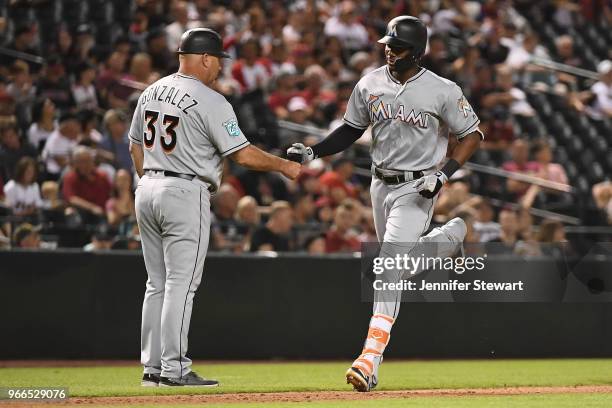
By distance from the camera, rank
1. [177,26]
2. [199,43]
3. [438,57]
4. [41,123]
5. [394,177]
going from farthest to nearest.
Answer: [438,57] → [177,26] → [41,123] → [394,177] → [199,43]

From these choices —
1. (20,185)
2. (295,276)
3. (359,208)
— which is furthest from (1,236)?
(359,208)

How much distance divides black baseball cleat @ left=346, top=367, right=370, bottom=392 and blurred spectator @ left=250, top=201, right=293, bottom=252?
4302 millimetres

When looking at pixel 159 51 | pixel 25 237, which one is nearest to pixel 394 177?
pixel 25 237

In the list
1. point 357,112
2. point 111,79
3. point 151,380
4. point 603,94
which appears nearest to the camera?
point 151,380

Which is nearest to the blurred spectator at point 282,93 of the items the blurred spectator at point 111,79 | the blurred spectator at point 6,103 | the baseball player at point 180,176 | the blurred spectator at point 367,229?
the blurred spectator at point 111,79

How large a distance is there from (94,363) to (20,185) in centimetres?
218

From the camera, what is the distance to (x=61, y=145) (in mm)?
12266

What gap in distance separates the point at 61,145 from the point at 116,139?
26.2 inches

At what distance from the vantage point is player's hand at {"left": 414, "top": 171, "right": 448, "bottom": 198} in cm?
685

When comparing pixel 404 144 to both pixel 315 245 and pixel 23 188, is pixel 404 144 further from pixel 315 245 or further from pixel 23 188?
pixel 23 188

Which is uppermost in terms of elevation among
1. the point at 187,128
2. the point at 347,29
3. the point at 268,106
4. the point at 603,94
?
the point at 347,29

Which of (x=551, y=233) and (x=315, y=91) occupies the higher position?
(x=315, y=91)

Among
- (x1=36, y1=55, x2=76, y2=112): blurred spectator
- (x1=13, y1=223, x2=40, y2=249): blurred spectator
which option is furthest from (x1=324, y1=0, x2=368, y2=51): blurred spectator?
(x1=13, y1=223, x2=40, y2=249): blurred spectator

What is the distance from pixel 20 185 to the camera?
1115 centimetres
